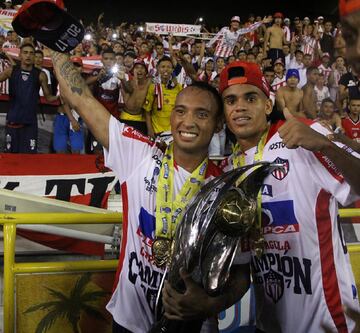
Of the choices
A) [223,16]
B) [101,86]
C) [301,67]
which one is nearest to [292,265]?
[101,86]

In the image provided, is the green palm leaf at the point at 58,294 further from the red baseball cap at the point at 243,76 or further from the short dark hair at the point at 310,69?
the short dark hair at the point at 310,69

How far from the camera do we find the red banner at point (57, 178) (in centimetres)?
488

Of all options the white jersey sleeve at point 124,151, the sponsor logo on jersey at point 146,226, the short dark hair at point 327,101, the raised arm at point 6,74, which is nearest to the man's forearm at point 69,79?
the white jersey sleeve at point 124,151

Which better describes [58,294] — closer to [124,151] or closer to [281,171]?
[124,151]

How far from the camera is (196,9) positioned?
88.6 ft

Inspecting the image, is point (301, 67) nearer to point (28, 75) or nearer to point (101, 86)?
point (101, 86)

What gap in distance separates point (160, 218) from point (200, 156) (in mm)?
361

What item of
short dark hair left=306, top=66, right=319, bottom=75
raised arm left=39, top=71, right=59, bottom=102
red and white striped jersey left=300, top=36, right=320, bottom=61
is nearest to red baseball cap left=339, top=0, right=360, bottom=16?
raised arm left=39, top=71, right=59, bottom=102

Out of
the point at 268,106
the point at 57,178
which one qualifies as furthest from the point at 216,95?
the point at 57,178

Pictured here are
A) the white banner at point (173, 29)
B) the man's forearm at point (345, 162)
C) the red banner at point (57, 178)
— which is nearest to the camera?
the man's forearm at point (345, 162)

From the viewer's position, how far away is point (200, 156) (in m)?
2.25

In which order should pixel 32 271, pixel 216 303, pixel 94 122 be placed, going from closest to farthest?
pixel 216 303, pixel 94 122, pixel 32 271

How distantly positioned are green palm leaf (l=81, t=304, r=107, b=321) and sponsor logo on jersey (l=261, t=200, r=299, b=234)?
118 cm

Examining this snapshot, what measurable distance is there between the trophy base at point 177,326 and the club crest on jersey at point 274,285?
479mm
